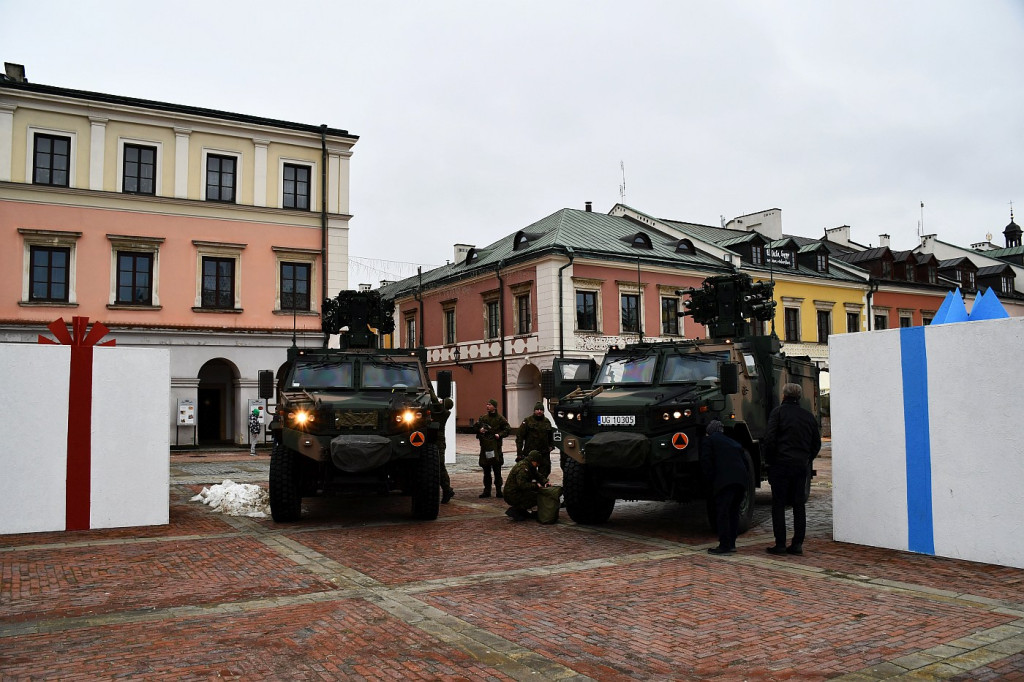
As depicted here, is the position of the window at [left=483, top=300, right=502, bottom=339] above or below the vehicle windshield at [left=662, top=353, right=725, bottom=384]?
above

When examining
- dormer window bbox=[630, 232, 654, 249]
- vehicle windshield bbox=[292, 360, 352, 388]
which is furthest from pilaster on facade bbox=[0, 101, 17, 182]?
dormer window bbox=[630, 232, 654, 249]

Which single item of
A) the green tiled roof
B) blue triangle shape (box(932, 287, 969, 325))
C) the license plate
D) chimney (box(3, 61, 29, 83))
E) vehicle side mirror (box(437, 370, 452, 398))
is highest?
chimney (box(3, 61, 29, 83))

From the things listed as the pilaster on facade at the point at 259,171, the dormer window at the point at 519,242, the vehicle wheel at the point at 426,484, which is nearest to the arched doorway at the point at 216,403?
the pilaster on facade at the point at 259,171

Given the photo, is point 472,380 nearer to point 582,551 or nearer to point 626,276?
point 626,276

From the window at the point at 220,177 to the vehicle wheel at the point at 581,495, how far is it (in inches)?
767

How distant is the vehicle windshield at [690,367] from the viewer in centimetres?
1045

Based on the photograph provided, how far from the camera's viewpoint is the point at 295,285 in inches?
1066

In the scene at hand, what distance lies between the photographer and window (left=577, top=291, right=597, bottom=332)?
30823mm

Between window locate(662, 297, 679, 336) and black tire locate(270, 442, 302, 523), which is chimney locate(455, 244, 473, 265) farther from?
black tire locate(270, 442, 302, 523)

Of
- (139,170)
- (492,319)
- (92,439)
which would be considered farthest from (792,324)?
(92,439)

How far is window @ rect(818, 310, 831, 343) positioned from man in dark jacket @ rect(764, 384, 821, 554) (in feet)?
106

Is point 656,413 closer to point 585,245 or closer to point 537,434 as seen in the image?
point 537,434

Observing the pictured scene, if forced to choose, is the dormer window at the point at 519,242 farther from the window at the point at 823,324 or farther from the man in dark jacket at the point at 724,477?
the man in dark jacket at the point at 724,477

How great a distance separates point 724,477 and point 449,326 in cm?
2904
